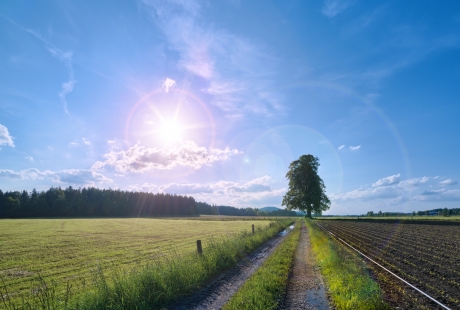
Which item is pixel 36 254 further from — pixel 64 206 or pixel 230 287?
pixel 64 206

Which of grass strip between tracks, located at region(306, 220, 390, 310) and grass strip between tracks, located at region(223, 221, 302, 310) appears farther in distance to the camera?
grass strip between tracks, located at region(223, 221, 302, 310)

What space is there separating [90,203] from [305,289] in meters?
119

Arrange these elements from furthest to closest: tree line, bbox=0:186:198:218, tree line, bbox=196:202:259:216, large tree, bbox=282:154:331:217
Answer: tree line, bbox=196:202:259:216
tree line, bbox=0:186:198:218
large tree, bbox=282:154:331:217

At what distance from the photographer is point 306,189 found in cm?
6656

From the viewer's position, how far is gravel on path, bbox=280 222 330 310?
8.00 metres

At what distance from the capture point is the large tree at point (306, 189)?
2598 inches

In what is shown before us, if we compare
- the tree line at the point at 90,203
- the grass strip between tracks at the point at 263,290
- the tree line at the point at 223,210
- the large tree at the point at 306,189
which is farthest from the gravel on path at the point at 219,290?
the tree line at the point at 223,210

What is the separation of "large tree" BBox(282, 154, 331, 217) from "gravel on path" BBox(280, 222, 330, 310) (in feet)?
178

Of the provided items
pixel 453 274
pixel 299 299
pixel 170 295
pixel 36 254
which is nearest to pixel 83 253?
pixel 36 254

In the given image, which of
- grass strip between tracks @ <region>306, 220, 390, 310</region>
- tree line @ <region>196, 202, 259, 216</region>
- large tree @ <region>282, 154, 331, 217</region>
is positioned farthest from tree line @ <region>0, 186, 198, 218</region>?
grass strip between tracks @ <region>306, 220, 390, 310</region>


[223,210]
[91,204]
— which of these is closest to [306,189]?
[91,204]

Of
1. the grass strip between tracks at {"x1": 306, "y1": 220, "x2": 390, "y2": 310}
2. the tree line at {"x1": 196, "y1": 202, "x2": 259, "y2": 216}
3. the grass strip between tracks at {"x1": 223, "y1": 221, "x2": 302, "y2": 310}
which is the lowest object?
the grass strip between tracks at {"x1": 223, "y1": 221, "x2": 302, "y2": 310}

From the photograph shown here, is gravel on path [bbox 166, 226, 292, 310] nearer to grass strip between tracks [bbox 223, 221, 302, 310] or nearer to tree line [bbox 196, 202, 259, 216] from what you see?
grass strip between tracks [bbox 223, 221, 302, 310]

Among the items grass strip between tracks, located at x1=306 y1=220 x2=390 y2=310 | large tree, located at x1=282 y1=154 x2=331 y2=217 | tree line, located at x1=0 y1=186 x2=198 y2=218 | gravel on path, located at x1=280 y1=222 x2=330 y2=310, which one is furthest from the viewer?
tree line, located at x1=0 y1=186 x2=198 y2=218
